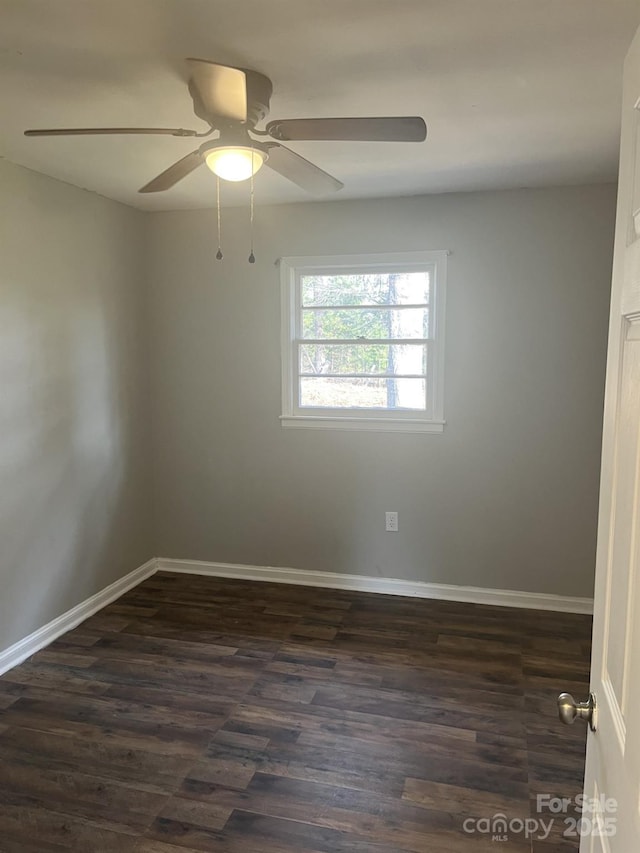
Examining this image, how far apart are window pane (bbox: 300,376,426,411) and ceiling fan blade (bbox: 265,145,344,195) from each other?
1.54m

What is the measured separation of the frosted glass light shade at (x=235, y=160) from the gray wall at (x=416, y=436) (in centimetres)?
172

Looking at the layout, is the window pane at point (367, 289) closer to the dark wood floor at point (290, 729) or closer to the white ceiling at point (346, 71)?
the white ceiling at point (346, 71)

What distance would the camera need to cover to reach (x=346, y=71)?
1.94 metres

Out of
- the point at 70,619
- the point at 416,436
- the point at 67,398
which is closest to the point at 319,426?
the point at 416,436

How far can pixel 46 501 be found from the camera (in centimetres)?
327

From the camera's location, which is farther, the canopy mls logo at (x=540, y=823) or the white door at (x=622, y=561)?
the canopy mls logo at (x=540, y=823)

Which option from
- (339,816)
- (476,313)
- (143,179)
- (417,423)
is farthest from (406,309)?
(339,816)

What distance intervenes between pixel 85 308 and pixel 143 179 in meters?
0.80

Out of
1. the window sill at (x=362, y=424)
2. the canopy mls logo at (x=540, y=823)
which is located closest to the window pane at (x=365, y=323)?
the window sill at (x=362, y=424)

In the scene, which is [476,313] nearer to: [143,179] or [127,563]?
[143,179]

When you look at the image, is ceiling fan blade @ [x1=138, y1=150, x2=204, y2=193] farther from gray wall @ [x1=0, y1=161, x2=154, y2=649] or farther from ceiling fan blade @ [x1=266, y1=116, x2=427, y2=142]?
gray wall @ [x1=0, y1=161, x2=154, y2=649]

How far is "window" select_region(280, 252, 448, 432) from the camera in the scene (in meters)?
3.66

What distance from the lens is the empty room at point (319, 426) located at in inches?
68.6

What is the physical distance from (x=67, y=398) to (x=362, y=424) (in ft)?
5.59
